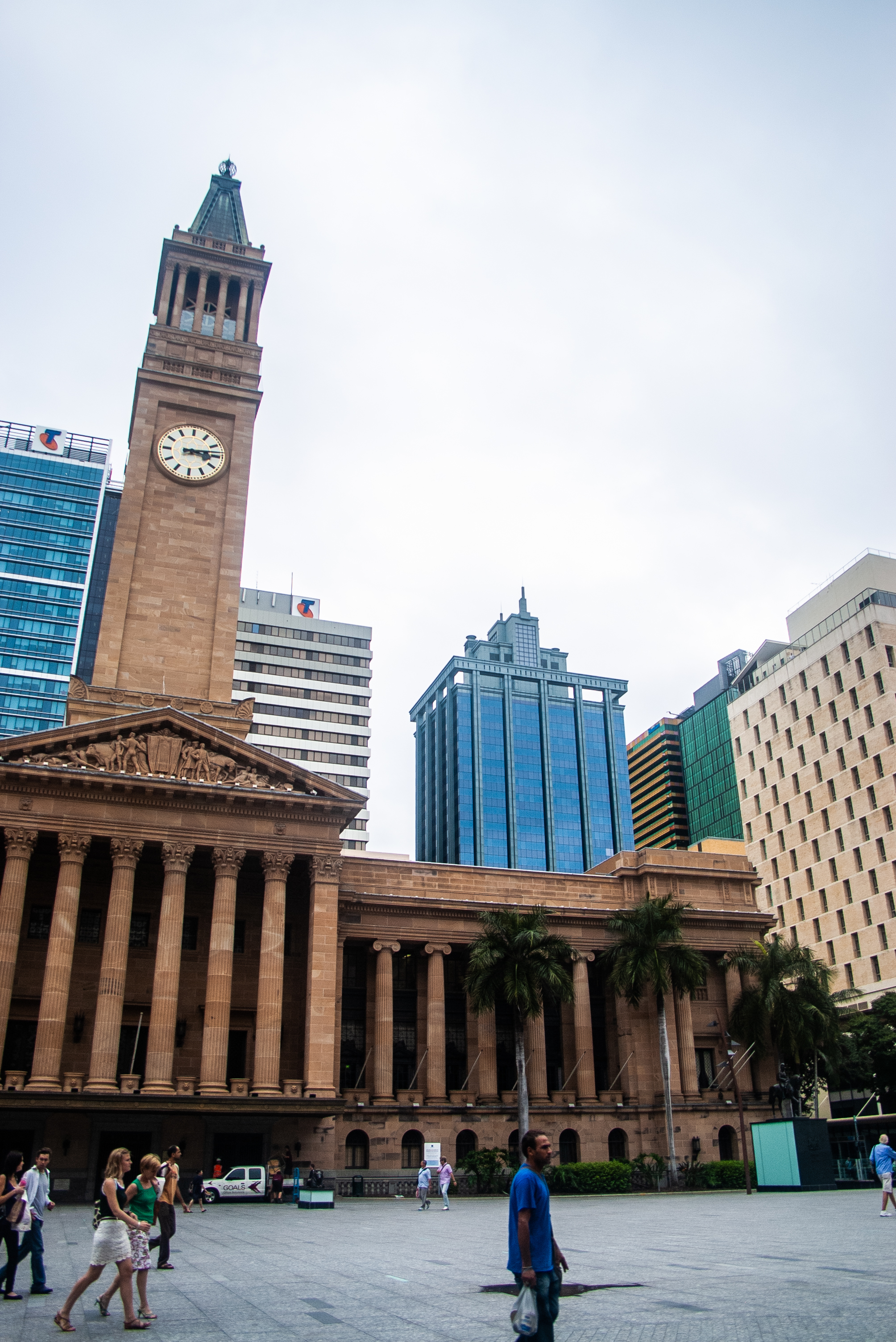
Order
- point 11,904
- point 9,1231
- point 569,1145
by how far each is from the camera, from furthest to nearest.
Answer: point 569,1145, point 11,904, point 9,1231

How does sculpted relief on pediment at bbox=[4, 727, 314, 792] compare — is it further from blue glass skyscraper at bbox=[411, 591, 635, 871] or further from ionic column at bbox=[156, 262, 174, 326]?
blue glass skyscraper at bbox=[411, 591, 635, 871]

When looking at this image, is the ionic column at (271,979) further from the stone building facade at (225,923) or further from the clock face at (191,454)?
the clock face at (191,454)

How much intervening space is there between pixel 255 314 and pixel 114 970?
147 feet

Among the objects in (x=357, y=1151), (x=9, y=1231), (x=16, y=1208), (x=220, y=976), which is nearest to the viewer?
(x=16, y=1208)

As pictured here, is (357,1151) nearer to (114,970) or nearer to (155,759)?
(114,970)

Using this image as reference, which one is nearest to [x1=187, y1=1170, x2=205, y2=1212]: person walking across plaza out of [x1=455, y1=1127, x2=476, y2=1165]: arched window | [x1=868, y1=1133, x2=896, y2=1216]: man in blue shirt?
[x1=455, y1=1127, x2=476, y2=1165]: arched window

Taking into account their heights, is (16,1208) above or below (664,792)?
below

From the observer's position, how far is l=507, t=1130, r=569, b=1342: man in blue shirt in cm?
944

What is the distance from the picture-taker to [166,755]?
5297 cm

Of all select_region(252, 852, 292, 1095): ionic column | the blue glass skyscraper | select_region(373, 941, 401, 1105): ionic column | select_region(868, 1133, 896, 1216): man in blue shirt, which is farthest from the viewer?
the blue glass skyscraper

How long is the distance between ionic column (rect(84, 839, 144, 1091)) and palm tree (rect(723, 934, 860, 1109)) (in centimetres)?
3605

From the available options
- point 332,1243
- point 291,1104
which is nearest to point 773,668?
point 291,1104

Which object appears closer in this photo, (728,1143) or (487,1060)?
(487,1060)

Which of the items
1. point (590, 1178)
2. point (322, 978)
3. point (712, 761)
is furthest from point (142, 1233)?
point (712, 761)
